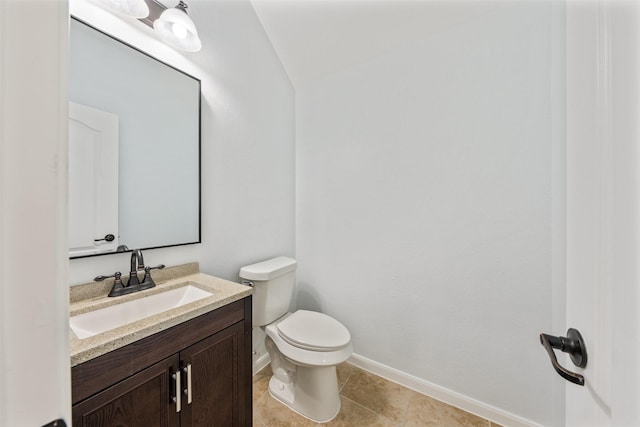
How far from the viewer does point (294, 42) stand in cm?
175

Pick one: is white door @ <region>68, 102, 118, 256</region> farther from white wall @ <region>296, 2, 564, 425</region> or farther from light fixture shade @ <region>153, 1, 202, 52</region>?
white wall @ <region>296, 2, 564, 425</region>

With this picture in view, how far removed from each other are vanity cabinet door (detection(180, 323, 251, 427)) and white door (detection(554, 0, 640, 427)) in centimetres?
106

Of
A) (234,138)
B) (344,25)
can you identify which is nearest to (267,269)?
(234,138)

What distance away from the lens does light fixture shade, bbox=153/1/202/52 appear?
→ 112cm

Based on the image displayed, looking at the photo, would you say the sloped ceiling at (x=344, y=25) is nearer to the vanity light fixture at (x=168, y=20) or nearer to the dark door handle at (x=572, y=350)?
the vanity light fixture at (x=168, y=20)

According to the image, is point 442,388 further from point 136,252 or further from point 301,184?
point 136,252

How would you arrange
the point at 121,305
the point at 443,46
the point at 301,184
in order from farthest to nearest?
the point at 301,184, the point at 443,46, the point at 121,305

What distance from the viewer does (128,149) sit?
3.58 ft

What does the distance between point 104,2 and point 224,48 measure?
590 mm

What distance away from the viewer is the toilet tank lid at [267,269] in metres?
1.42

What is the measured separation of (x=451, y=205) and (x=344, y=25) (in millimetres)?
1340

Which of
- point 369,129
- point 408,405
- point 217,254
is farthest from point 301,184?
point 408,405

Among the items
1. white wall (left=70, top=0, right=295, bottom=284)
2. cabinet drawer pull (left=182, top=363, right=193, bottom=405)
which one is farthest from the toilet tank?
cabinet drawer pull (left=182, top=363, right=193, bottom=405)

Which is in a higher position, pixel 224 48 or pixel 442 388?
pixel 224 48
